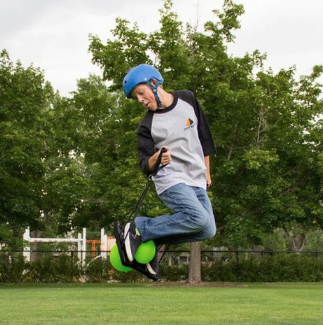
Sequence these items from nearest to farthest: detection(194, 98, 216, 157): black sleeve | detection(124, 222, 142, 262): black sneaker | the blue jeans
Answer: detection(124, 222, 142, 262): black sneaker → the blue jeans → detection(194, 98, 216, 157): black sleeve

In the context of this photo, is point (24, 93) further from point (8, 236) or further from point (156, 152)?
point (156, 152)

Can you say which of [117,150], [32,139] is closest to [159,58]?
[117,150]

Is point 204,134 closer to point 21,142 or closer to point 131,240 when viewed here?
point 131,240

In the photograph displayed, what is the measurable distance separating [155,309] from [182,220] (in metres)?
14.5

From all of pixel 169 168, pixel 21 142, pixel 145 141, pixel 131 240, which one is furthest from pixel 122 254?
pixel 21 142

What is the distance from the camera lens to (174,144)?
5914 mm

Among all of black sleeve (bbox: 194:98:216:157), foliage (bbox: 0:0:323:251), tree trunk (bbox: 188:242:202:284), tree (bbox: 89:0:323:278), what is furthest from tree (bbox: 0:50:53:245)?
black sleeve (bbox: 194:98:216:157)

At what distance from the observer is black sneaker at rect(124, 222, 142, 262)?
18.6 feet

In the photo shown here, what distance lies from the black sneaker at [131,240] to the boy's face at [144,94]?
3.23 feet

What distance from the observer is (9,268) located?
36500mm

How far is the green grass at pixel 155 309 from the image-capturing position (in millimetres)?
16469

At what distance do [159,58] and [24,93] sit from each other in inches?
269

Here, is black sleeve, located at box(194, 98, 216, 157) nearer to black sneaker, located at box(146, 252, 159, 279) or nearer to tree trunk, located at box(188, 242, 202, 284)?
black sneaker, located at box(146, 252, 159, 279)

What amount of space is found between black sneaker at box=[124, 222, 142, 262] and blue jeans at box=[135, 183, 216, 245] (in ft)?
0.20
